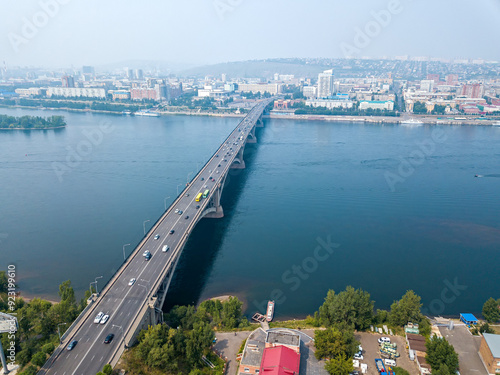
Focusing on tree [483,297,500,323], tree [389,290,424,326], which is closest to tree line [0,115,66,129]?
tree [389,290,424,326]

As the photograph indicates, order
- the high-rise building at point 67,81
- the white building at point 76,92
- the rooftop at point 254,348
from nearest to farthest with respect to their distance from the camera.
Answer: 1. the rooftop at point 254,348
2. the white building at point 76,92
3. the high-rise building at point 67,81

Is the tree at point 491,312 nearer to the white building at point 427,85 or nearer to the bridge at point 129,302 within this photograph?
the bridge at point 129,302

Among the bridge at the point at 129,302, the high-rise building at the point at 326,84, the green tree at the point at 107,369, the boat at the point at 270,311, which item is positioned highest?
the high-rise building at the point at 326,84

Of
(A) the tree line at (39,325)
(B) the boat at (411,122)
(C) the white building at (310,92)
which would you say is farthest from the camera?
(C) the white building at (310,92)

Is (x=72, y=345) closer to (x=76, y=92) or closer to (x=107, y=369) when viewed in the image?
(x=107, y=369)

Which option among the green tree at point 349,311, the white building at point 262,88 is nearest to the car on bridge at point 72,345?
the green tree at point 349,311

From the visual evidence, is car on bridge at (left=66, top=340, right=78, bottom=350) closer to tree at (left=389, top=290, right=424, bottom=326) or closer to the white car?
the white car
